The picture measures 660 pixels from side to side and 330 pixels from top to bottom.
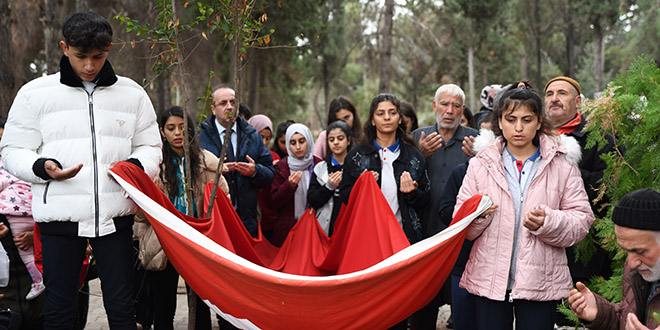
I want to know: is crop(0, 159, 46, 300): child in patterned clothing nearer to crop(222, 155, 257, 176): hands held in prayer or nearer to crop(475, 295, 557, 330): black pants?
crop(222, 155, 257, 176): hands held in prayer

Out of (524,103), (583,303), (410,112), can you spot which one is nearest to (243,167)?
(410,112)

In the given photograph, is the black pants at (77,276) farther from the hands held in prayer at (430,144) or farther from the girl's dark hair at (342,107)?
the girl's dark hair at (342,107)

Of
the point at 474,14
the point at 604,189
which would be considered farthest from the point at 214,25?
the point at 474,14

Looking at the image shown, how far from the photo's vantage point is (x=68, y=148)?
349cm

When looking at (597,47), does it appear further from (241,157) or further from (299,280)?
(299,280)

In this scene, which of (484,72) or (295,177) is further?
(484,72)

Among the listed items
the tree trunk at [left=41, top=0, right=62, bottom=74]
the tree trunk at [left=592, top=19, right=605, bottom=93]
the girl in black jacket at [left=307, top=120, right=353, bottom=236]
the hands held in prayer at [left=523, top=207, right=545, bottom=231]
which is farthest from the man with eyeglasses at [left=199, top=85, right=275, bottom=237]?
the tree trunk at [left=592, top=19, right=605, bottom=93]

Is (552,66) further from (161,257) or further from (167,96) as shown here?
(161,257)

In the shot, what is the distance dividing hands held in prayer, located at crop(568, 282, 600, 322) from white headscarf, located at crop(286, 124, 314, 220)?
3.36 metres

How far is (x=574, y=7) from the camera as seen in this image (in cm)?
2802

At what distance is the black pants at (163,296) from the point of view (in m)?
4.95

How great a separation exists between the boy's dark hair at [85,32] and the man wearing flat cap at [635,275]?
2.92 m

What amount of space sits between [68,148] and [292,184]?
2655mm

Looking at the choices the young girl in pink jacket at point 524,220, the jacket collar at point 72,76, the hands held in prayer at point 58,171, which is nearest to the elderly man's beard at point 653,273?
the young girl in pink jacket at point 524,220
